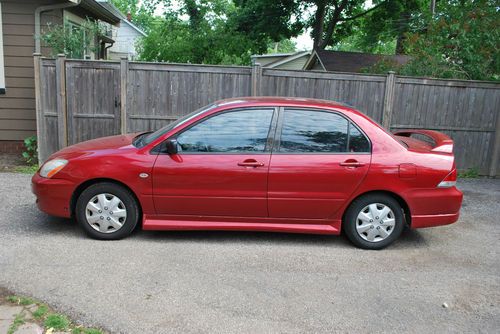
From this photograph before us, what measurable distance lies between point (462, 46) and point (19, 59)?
9044mm

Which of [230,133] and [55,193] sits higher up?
[230,133]

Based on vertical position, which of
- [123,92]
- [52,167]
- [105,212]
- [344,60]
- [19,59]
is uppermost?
[344,60]

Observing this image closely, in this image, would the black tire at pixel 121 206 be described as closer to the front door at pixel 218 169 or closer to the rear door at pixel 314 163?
the front door at pixel 218 169

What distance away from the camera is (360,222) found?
5.07 meters

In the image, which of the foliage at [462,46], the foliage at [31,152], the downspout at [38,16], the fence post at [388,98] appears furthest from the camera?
the foliage at [462,46]

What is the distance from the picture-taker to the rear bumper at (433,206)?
5.03m

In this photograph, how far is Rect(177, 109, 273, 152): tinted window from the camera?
5008mm

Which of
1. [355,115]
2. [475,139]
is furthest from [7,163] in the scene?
[475,139]

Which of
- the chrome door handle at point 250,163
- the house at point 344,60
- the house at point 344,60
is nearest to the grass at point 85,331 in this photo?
the chrome door handle at point 250,163

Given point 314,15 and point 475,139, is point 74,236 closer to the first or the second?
point 475,139

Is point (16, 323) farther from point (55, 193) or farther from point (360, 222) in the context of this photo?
point (360, 222)

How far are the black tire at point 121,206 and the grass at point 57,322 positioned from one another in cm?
161

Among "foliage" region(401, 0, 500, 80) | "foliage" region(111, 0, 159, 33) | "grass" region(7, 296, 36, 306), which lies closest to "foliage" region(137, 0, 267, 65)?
"foliage" region(401, 0, 500, 80)

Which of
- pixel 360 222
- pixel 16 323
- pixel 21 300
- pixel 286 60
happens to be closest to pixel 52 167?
pixel 21 300
